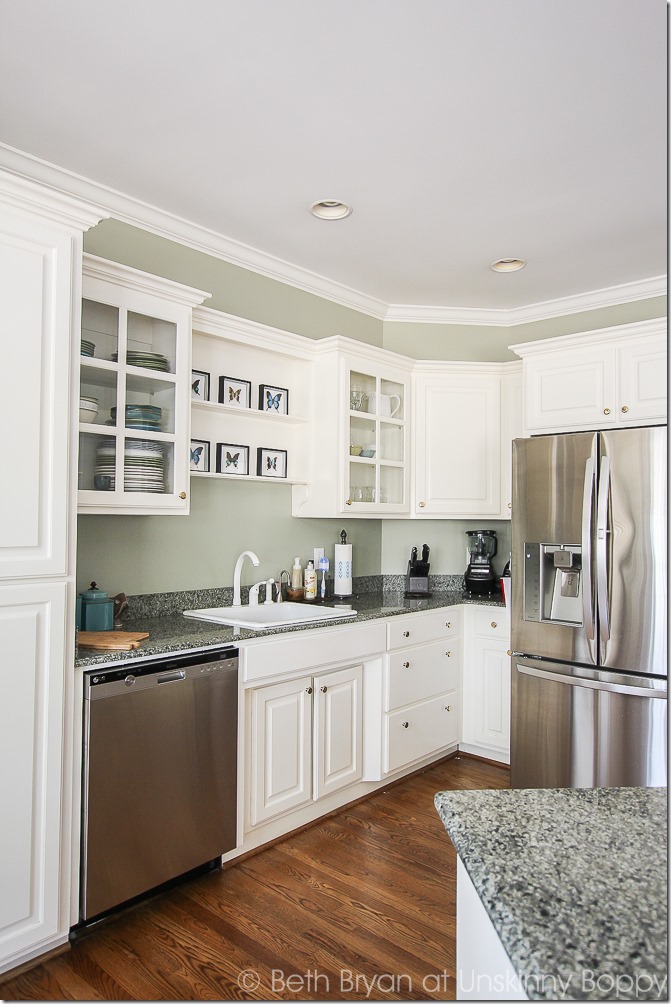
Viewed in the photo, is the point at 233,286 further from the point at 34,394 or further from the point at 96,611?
the point at 96,611

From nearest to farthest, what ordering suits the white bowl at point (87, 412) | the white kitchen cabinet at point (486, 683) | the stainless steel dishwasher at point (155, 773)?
the stainless steel dishwasher at point (155, 773)
the white bowl at point (87, 412)
the white kitchen cabinet at point (486, 683)

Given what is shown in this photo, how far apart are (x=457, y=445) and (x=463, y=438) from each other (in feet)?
0.18

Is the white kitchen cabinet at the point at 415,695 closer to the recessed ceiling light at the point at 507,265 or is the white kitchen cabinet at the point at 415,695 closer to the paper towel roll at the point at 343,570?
the paper towel roll at the point at 343,570

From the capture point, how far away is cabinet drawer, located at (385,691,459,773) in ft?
11.2

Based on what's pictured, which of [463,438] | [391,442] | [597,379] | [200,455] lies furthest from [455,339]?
[200,455]

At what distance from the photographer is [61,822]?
6.89ft

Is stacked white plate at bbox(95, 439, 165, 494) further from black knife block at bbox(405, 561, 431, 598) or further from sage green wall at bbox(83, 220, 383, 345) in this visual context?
black knife block at bbox(405, 561, 431, 598)

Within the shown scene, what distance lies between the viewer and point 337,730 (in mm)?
3160

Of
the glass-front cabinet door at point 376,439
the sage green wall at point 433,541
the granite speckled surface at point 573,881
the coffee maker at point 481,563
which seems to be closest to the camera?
the granite speckled surface at point 573,881

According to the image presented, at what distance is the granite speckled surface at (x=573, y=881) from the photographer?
0.69 metres

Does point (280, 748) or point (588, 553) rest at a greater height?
point (588, 553)

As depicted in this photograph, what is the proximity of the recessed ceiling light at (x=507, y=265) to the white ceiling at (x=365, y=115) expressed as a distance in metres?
0.10

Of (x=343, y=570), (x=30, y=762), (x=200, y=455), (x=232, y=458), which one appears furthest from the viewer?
(x=343, y=570)

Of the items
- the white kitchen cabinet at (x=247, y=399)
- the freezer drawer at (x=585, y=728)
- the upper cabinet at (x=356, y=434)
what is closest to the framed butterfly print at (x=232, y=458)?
the white kitchen cabinet at (x=247, y=399)
